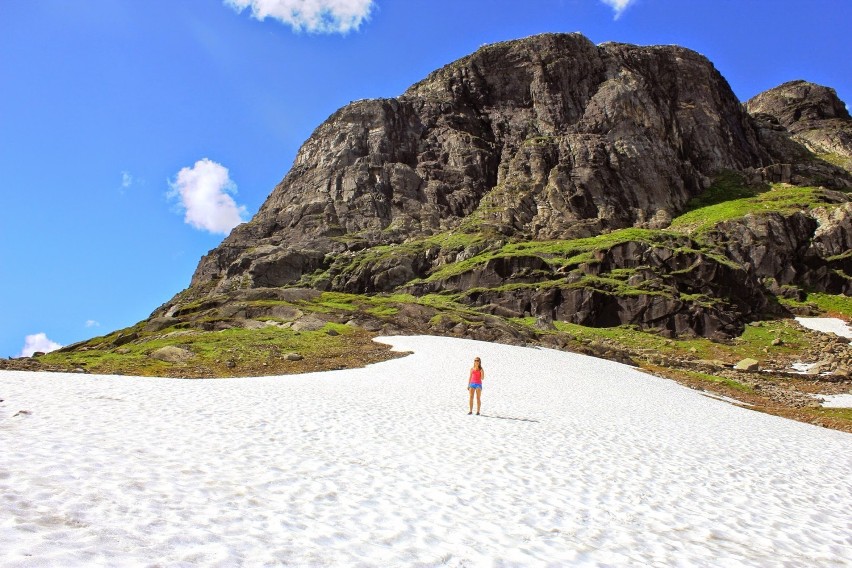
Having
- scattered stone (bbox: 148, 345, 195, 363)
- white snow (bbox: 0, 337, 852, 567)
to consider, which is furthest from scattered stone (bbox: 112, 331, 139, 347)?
white snow (bbox: 0, 337, 852, 567)

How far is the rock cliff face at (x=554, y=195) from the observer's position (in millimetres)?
87375

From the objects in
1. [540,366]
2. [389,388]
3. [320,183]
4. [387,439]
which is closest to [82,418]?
[387,439]

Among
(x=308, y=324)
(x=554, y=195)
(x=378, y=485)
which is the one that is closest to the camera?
(x=378, y=485)

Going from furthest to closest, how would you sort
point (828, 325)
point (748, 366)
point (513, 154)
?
1. point (513, 154)
2. point (828, 325)
3. point (748, 366)

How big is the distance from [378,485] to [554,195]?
5356 inches

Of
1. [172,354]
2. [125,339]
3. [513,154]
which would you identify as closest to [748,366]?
[172,354]

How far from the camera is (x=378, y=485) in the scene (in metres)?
9.20

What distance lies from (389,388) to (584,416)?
940 centimetres

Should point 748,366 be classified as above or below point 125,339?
below

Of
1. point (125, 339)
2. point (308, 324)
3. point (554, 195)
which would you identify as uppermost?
point (554, 195)

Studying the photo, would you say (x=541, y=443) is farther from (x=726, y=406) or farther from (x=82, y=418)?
(x=726, y=406)

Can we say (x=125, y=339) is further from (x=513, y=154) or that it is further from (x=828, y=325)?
(x=513, y=154)

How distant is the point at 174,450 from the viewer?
32.4ft

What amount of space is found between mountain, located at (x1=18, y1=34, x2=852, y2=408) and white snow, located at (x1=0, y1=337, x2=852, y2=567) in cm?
1462
